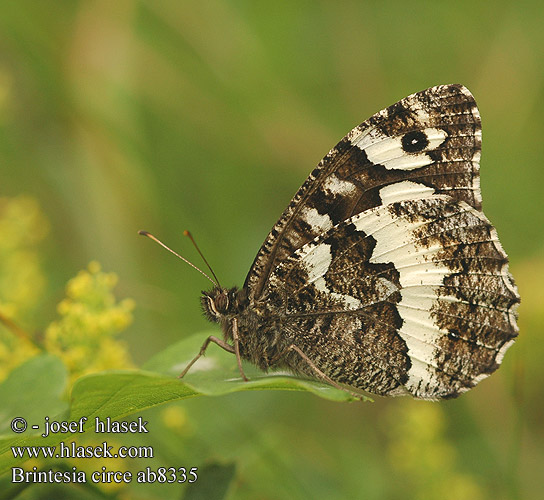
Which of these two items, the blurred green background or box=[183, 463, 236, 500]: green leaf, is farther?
the blurred green background

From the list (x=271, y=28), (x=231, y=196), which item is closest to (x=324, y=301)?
(x=231, y=196)

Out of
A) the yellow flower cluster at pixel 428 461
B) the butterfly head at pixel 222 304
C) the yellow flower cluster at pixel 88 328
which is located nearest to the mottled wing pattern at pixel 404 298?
the butterfly head at pixel 222 304

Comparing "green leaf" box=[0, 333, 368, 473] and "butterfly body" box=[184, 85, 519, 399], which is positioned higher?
"butterfly body" box=[184, 85, 519, 399]

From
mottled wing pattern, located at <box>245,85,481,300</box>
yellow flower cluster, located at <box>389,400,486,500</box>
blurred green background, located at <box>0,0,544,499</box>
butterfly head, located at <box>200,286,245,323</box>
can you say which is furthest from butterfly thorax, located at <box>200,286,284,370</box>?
blurred green background, located at <box>0,0,544,499</box>

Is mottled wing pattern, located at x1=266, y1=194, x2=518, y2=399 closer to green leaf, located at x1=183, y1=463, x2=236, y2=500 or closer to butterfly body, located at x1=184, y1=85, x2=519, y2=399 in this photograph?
butterfly body, located at x1=184, y1=85, x2=519, y2=399

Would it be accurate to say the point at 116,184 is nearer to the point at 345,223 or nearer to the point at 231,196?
the point at 231,196

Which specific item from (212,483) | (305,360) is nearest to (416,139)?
(305,360)

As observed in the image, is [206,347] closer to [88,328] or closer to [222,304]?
[222,304]
